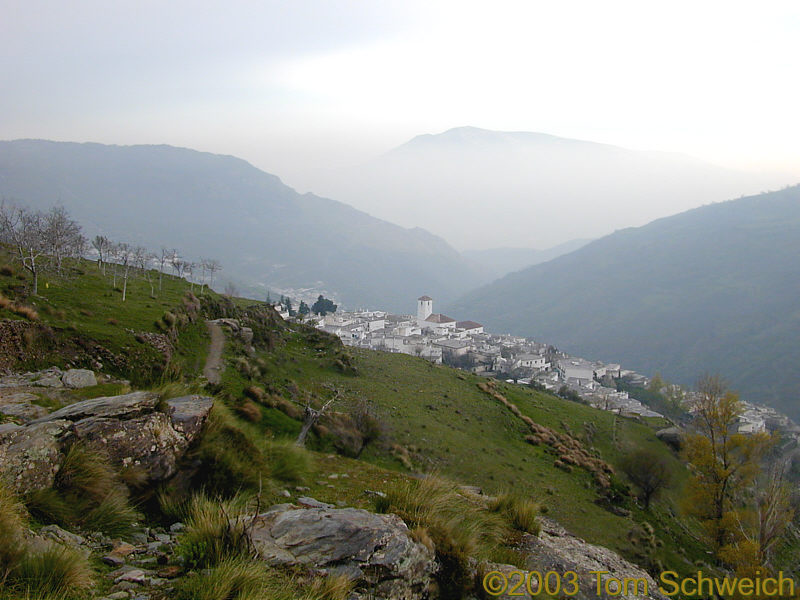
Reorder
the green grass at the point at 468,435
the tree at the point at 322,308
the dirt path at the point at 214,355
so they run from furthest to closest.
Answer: the tree at the point at 322,308 < the green grass at the point at 468,435 < the dirt path at the point at 214,355

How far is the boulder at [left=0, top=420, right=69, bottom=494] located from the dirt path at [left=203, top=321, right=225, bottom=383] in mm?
11437

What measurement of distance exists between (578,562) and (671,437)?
38.9 meters

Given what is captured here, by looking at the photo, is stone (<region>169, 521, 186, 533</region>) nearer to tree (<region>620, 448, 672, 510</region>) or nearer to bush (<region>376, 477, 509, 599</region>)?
bush (<region>376, 477, 509, 599</region>)

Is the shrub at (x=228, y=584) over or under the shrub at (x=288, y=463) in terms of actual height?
over

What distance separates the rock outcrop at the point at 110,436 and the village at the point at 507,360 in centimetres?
5146

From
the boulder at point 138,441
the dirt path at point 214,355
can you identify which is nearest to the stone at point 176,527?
the boulder at point 138,441

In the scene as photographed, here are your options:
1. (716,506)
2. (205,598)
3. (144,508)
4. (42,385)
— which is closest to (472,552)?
(205,598)

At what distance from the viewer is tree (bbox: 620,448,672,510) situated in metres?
26.0

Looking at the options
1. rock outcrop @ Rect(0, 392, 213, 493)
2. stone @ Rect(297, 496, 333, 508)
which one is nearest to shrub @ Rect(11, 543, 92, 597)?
rock outcrop @ Rect(0, 392, 213, 493)

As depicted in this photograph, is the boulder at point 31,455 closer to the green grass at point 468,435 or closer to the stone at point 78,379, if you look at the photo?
the stone at point 78,379

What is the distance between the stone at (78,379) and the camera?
400 inches

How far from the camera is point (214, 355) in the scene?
2125 cm

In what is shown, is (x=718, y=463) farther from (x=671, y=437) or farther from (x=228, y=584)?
(x=228, y=584)

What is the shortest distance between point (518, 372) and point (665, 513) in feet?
159
